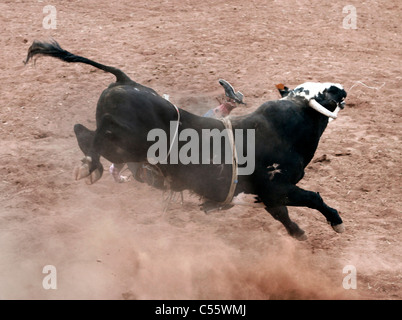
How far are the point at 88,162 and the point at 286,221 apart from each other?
1.89m

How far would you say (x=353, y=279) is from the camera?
14.5 feet

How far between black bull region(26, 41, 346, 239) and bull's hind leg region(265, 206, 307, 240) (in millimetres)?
346

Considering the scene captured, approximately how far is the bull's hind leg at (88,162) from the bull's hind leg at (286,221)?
154 cm

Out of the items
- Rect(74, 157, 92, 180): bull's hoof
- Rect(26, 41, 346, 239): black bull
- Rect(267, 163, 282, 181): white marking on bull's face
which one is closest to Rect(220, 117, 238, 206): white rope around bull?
Rect(26, 41, 346, 239): black bull

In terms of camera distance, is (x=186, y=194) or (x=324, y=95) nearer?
(x=324, y=95)

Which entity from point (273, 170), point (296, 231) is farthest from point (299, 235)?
point (273, 170)

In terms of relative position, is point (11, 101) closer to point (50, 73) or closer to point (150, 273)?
point (50, 73)

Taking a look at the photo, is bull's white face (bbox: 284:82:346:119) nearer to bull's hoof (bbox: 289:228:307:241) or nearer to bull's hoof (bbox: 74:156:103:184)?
bull's hoof (bbox: 289:228:307:241)

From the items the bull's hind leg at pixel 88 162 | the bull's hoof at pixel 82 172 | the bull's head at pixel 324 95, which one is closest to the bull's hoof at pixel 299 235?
the bull's head at pixel 324 95

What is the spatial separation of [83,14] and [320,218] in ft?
24.2

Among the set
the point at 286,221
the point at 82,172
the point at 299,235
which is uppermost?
the point at 82,172

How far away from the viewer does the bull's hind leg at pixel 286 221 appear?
14.7ft

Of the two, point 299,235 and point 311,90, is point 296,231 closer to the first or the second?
point 299,235

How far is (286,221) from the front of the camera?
4543mm
